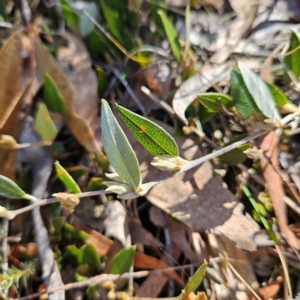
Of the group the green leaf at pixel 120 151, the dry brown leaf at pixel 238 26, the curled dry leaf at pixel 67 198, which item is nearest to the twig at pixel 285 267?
the green leaf at pixel 120 151

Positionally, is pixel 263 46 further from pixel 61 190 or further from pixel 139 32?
pixel 61 190

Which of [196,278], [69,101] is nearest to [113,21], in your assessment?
[69,101]

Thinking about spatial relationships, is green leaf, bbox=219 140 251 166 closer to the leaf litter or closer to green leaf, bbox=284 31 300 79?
the leaf litter

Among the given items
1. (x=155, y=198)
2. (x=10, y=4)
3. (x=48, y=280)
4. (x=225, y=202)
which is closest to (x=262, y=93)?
(x=225, y=202)

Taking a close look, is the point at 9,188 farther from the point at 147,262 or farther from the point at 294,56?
the point at 294,56

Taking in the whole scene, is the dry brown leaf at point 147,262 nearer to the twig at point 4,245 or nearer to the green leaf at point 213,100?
the twig at point 4,245

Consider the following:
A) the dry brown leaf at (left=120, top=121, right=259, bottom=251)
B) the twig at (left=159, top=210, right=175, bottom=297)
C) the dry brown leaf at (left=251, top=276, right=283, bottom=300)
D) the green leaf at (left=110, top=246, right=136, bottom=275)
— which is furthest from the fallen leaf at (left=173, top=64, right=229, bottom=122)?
the dry brown leaf at (left=251, top=276, right=283, bottom=300)

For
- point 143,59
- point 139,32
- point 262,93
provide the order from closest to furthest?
point 262,93
point 143,59
point 139,32
